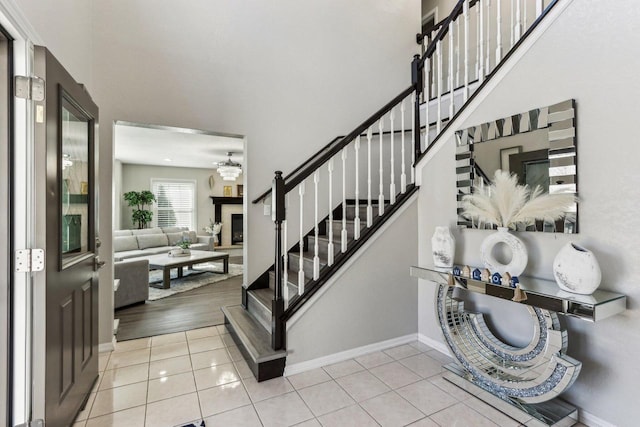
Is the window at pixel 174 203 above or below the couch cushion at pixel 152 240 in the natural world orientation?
above

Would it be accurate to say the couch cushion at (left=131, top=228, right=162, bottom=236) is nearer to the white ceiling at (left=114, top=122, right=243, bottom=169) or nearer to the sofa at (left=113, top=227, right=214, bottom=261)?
the sofa at (left=113, top=227, right=214, bottom=261)

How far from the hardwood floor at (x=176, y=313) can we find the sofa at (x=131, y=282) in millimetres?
107

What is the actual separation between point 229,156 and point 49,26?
5456 millimetres

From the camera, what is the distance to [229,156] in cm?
731

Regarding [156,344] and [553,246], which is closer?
[553,246]

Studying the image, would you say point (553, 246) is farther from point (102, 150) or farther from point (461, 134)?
point (102, 150)

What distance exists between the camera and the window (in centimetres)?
895

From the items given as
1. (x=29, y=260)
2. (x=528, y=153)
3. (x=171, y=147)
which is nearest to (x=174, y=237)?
(x=171, y=147)

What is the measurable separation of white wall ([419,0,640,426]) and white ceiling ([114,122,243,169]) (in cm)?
387

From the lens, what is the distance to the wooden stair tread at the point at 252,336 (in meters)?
2.34

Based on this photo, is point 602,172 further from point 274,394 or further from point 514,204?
point 274,394

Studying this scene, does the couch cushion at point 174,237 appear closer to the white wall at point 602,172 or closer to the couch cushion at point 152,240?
the couch cushion at point 152,240

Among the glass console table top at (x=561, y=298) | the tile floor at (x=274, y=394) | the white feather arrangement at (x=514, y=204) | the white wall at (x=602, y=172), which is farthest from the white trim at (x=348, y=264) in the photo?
the white wall at (x=602, y=172)

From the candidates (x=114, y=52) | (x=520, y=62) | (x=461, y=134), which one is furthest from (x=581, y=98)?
(x=114, y=52)
